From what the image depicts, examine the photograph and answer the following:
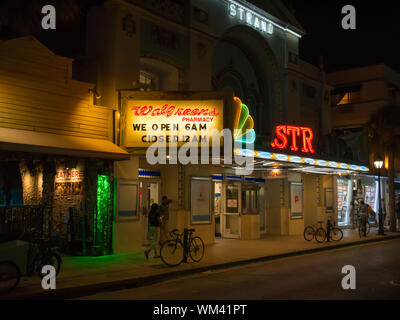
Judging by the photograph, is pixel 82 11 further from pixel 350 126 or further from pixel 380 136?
pixel 350 126

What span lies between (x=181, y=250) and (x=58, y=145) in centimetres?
495

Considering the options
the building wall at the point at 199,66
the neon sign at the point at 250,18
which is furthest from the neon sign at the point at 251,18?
the building wall at the point at 199,66

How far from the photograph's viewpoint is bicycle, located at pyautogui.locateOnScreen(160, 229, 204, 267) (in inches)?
514

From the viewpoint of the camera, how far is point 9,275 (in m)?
9.59

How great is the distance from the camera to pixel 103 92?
1555cm

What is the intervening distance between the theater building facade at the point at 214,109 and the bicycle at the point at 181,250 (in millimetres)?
2491

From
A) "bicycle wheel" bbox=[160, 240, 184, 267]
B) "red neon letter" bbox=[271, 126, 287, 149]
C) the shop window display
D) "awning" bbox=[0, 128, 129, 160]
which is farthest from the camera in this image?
the shop window display

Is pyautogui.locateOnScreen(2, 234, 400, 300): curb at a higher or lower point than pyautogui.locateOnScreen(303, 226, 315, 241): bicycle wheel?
lower

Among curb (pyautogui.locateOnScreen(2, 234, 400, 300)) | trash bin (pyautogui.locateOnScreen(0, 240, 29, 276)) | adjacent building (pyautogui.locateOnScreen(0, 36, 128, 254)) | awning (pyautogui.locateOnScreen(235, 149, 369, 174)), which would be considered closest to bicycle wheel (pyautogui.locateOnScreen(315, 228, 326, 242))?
awning (pyautogui.locateOnScreen(235, 149, 369, 174))

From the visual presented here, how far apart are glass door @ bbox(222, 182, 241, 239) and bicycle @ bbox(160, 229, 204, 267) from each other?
609cm

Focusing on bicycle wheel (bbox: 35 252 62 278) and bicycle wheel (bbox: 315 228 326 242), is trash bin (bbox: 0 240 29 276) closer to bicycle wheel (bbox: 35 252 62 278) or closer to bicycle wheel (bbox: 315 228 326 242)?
bicycle wheel (bbox: 35 252 62 278)

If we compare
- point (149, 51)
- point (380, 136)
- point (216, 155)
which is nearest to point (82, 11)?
point (149, 51)

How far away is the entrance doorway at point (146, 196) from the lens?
17.3 metres

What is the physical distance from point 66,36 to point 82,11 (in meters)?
1.08
